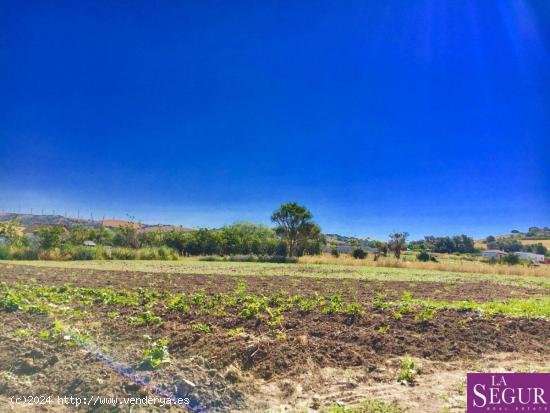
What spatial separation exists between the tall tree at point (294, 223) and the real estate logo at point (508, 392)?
4376 cm

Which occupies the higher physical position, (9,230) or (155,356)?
(9,230)

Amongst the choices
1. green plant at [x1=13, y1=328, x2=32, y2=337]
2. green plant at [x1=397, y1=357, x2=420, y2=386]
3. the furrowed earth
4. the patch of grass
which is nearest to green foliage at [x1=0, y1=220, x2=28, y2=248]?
the furrowed earth

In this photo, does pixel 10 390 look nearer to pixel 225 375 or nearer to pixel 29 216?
pixel 225 375

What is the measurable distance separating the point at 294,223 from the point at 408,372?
1728 inches

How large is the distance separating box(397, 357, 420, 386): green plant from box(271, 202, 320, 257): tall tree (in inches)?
1699

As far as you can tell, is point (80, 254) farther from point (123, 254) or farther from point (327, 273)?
point (327, 273)

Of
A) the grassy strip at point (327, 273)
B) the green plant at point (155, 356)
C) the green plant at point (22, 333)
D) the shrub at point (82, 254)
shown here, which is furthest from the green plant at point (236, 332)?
the shrub at point (82, 254)

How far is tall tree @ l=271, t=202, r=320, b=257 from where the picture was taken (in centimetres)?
4938

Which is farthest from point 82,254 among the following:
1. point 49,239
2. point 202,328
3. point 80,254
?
point 202,328

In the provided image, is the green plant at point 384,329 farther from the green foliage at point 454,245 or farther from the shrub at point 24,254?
the green foliage at point 454,245

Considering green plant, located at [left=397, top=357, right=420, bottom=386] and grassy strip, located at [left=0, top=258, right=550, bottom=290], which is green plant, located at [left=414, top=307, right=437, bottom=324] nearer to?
green plant, located at [left=397, top=357, right=420, bottom=386]

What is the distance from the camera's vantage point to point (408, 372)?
5703mm

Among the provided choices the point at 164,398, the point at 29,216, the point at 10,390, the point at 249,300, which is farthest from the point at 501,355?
the point at 29,216

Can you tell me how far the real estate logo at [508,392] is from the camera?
4.76 meters
